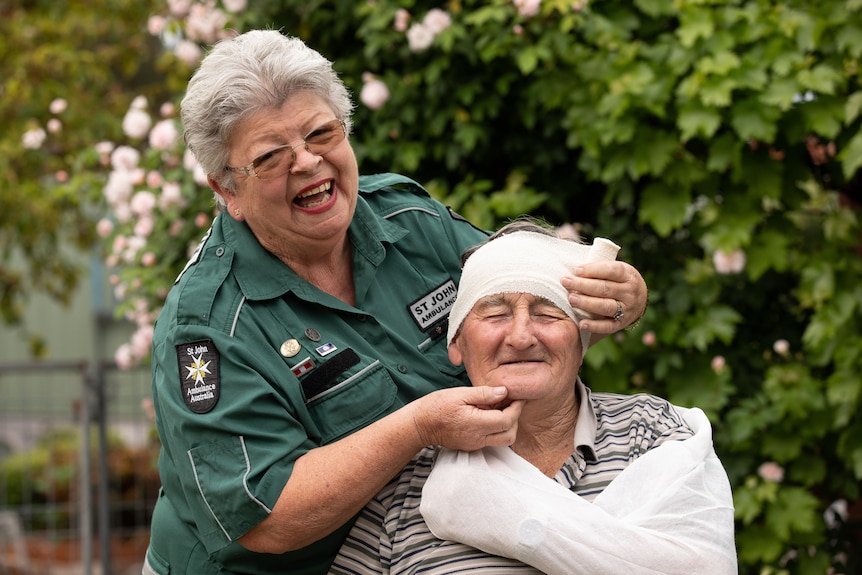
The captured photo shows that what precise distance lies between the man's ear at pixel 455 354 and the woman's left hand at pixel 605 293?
0.31m

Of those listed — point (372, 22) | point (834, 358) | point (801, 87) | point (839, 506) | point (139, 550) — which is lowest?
point (139, 550)

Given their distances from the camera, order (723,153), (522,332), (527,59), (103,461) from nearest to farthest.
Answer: (522,332) < (723,153) < (527,59) < (103,461)

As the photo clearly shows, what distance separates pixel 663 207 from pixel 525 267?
183cm

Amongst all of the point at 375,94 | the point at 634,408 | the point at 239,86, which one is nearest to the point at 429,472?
the point at 634,408

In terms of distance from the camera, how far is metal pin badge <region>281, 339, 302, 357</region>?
8.19 ft

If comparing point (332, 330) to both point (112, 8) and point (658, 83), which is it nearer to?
point (658, 83)

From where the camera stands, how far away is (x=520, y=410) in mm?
2361

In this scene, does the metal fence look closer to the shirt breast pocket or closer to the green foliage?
the green foliage

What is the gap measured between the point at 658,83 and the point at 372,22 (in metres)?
1.16

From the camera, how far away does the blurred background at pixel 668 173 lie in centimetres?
388

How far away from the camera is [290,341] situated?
2.51 metres

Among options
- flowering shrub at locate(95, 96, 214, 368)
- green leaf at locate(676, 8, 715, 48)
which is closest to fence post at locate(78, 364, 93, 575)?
flowering shrub at locate(95, 96, 214, 368)

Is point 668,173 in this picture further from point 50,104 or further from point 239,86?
point 50,104

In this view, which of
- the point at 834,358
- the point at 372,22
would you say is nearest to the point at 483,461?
the point at 834,358
